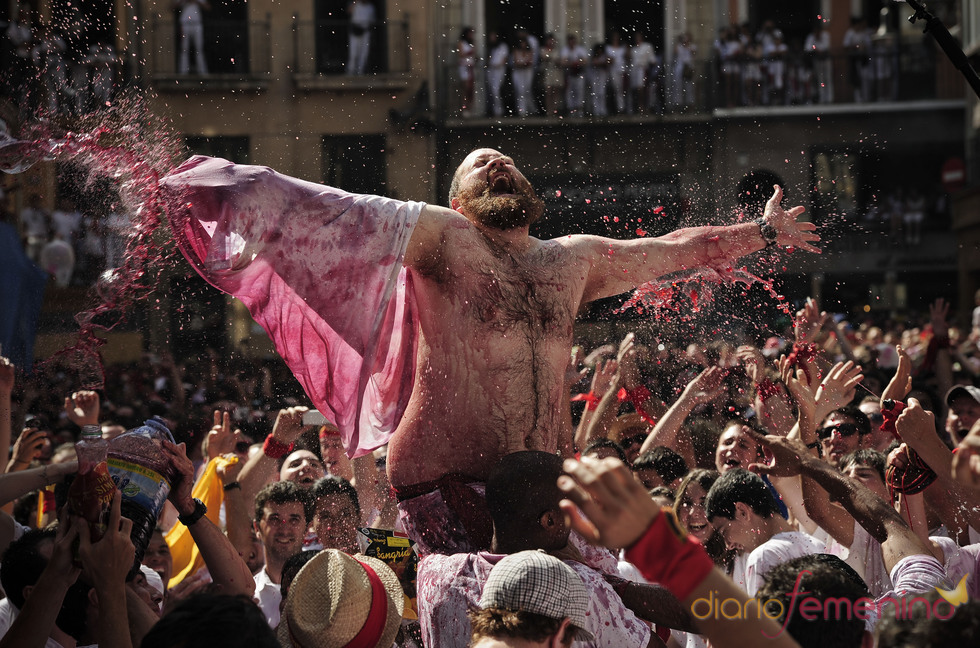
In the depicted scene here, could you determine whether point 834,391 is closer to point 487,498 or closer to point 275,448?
point 487,498

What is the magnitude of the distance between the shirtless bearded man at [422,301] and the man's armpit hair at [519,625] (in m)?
0.84

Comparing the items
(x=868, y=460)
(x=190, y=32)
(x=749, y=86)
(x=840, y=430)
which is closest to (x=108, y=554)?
(x=868, y=460)

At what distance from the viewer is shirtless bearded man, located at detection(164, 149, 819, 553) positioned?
332 cm

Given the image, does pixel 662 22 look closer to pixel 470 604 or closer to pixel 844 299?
pixel 844 299

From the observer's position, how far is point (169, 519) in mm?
5195

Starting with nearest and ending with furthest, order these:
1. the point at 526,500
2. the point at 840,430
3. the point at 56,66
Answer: the point at 526,500
the point at 840,430
the point at 56,66

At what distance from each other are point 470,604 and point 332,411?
42.9 inches

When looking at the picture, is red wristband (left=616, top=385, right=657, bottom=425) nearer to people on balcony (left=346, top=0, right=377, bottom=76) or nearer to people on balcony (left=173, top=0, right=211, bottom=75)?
people on balcony (left=173, top=0, right=211, bottom=75)

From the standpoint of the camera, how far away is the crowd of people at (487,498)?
2342 mm

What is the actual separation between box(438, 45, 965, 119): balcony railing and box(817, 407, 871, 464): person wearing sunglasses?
11.0 meters

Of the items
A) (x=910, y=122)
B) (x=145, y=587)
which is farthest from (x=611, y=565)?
(x=910, y=122)

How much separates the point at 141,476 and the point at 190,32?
44.5 ft

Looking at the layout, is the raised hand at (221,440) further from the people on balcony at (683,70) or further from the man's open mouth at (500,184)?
the people on balcony at (683,70)

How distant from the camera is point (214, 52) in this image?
54.9ft
